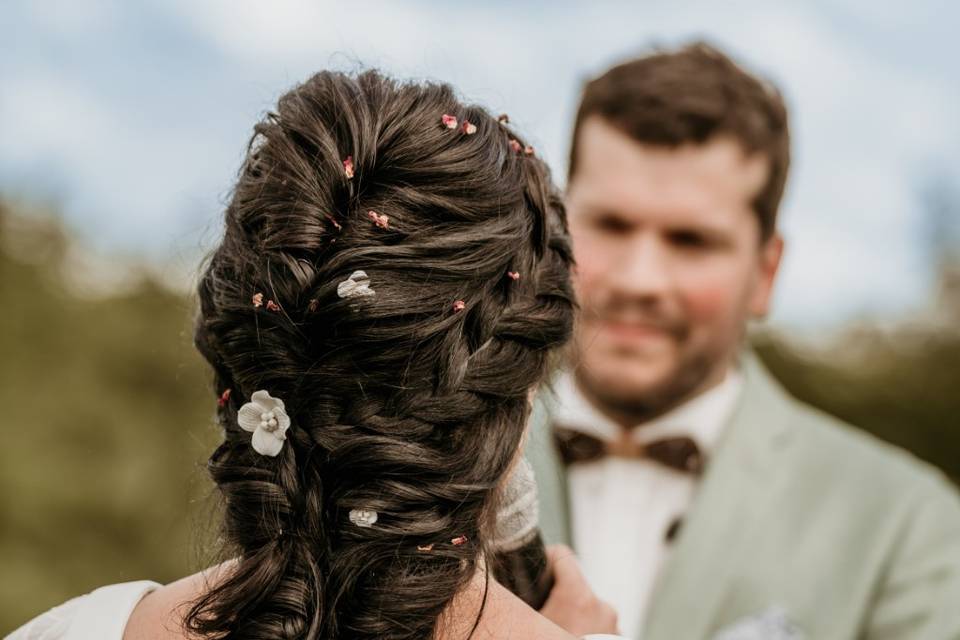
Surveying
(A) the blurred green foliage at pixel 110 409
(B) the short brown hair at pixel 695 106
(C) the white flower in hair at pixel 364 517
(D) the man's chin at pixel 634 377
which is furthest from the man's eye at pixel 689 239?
(A) the blurred green foliage at pixel 110 409

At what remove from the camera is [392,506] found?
162cm

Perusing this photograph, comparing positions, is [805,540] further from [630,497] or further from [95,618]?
[95,618]

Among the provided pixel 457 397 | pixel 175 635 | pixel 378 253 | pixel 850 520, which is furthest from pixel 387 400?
pixel 850 520

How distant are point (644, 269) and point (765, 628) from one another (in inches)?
48.0

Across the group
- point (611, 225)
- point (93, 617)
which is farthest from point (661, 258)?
point (93, 617)

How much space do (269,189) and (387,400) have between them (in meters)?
0.40

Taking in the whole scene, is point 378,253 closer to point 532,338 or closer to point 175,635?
point 532,338

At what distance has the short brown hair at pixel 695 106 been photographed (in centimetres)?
366

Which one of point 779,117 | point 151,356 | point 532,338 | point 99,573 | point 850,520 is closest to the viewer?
point 532,338

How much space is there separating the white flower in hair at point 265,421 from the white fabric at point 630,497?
2128 mm

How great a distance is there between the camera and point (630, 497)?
3826 millimetres

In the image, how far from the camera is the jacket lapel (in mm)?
3387

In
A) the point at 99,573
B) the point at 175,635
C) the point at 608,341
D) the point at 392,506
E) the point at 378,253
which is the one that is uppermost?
the point at 378,253

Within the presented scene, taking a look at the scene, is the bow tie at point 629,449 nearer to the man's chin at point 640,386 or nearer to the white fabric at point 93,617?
the man's chin at point 640,386
